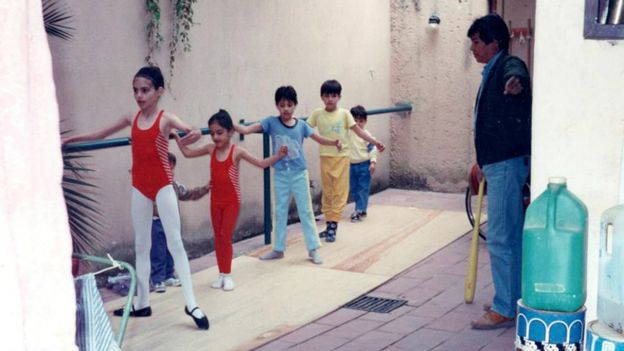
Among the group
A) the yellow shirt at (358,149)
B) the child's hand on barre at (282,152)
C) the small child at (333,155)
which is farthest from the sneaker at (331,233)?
the child's hand on barre at (282,152)

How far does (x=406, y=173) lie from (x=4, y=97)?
946 centimetres

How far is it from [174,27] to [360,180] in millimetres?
2811

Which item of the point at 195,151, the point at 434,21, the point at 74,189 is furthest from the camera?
the point at 434,21

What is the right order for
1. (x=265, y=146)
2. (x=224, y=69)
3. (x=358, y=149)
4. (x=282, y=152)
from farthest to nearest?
(x=358, y=149), (x=224, y=69), (x=265, y=146), (x=282, y=152)

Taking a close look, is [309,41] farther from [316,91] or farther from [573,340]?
[573,340]

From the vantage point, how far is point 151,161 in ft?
19.2

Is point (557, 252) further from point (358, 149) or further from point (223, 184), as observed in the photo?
point (358, 149)

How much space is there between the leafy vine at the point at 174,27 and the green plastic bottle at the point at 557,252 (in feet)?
15.2

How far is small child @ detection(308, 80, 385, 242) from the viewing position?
27.7 ft

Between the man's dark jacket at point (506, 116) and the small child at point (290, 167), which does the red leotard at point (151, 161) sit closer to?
the small child at point (290, 167)

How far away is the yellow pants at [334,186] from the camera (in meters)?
8.41

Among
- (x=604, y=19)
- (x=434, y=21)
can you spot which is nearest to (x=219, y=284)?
(x=604, y=19)

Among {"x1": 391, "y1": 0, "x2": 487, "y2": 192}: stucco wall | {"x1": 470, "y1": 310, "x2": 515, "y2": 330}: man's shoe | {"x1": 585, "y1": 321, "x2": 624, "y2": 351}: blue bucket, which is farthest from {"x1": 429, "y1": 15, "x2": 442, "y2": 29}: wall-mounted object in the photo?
{"x1": 585, "y1": 321, "x2": 624, "y2": 351}: blue bucket

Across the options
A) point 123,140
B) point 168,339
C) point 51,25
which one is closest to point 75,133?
point 123,140
